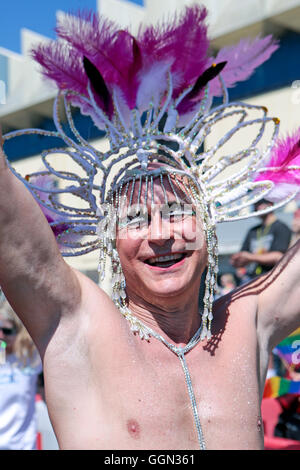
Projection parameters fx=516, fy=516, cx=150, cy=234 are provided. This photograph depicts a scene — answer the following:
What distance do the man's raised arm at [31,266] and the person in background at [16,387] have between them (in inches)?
99.0

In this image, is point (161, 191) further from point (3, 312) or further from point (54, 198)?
point (3, 312)

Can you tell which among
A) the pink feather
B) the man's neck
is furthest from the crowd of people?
the man's neck

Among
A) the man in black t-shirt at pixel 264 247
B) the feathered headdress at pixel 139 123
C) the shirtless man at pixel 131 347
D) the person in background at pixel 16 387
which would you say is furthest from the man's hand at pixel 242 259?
the shirtless man at pixel 131 347

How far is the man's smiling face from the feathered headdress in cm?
6

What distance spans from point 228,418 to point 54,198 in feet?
3.46

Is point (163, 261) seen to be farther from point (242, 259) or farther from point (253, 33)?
point (253, 33)

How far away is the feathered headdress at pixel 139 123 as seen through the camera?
1.89m

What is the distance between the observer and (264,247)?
15.4 ft

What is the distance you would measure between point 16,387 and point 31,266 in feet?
9.04

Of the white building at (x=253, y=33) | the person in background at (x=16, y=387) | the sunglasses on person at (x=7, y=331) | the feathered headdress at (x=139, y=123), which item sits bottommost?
the person in background at (x=16, y=387)

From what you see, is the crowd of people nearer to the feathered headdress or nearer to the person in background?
the person in background

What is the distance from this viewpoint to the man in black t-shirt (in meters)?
4.38

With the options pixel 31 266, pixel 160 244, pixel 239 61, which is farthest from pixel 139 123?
pixel 31 266

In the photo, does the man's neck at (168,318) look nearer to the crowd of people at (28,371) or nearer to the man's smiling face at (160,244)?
the man's smiling face at (160,244)
